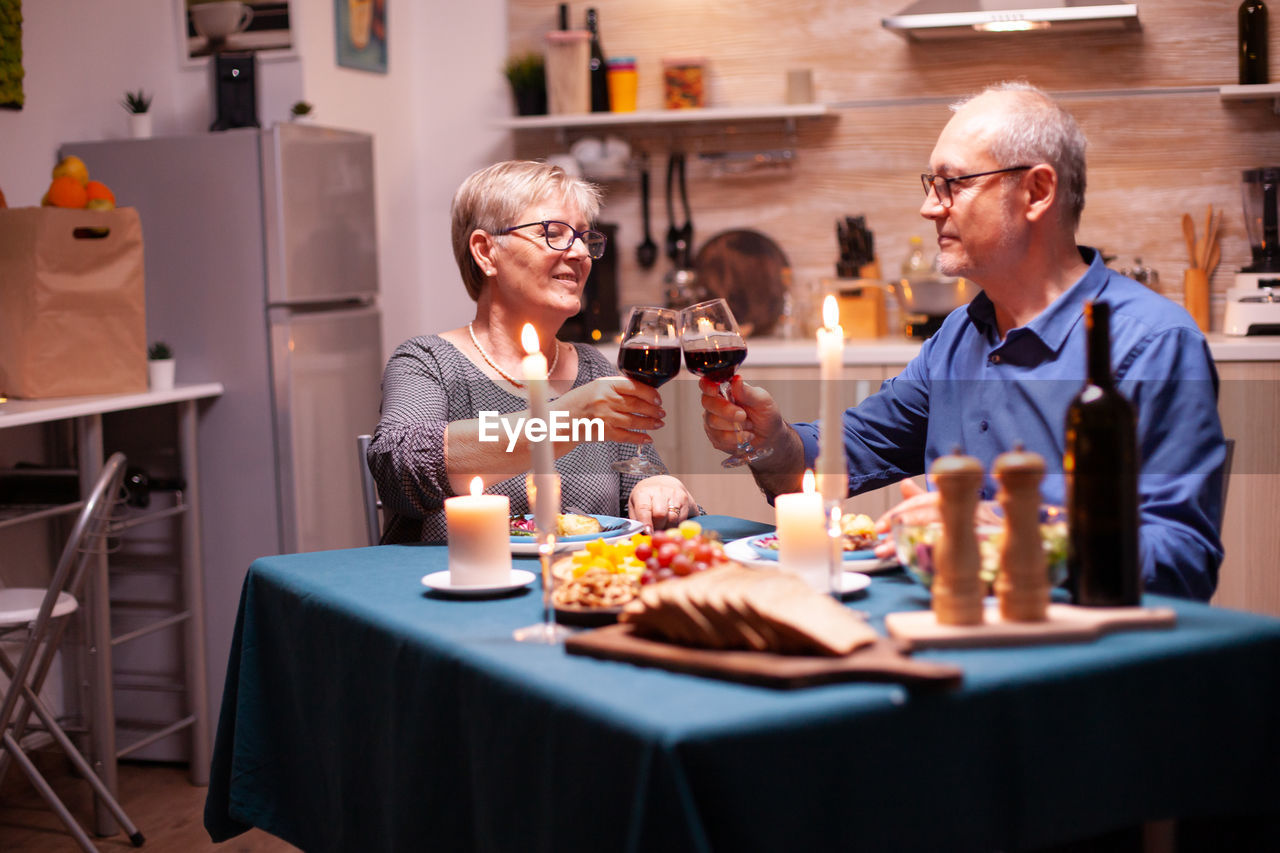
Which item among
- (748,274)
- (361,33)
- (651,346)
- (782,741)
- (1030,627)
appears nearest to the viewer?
(782,741)

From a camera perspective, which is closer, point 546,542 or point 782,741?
point 782,741

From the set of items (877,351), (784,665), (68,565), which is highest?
(877,351)

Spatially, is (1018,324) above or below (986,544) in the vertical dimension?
above

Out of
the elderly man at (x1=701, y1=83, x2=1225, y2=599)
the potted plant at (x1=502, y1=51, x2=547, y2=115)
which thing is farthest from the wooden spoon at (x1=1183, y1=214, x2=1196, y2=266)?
the elderly man at (x1=701, y1=83, x2=1225, y2=599)

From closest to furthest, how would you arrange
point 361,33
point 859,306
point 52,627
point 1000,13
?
point 52,627 < point 1000,13 < point 859,306 < point 361,33

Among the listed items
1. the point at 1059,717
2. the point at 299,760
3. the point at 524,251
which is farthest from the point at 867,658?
the point at 524,251

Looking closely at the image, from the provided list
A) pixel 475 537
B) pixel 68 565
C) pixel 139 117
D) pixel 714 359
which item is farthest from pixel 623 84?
pixel 475 537

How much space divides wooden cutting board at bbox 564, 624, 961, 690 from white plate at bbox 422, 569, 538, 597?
0.93ft

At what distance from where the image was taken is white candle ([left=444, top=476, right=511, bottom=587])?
142 cm

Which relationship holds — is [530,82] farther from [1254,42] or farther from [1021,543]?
[1021,543]

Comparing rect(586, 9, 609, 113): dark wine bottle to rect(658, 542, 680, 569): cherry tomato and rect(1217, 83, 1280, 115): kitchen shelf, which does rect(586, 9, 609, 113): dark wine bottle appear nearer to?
rect(1217, 83, 1280, 115): kitchen shelf

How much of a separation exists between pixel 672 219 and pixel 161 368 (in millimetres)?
1868

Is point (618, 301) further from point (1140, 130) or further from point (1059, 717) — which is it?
point (1059, 717)

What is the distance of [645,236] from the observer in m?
4.39
